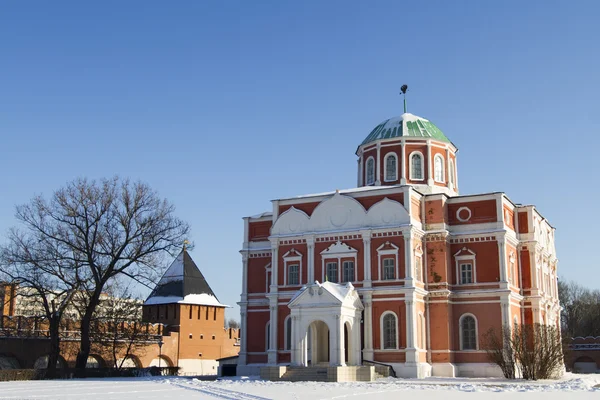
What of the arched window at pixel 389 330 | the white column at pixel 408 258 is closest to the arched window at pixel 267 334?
the arched window at pixel 389 330

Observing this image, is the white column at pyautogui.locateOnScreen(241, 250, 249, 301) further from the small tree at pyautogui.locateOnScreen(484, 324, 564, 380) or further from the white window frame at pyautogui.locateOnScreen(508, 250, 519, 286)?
the white window frame at pyautogui.locateOnScreen(508, 250, 519, 286)

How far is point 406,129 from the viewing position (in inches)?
1591

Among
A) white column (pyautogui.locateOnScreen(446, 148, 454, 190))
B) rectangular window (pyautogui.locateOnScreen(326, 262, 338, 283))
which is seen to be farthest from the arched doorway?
white column (pyautogui.locateOnScreen(446, 148, 454, 190))

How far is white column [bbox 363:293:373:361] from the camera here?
34062mm

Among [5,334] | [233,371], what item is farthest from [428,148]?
[5,334]

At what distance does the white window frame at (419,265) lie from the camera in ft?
114

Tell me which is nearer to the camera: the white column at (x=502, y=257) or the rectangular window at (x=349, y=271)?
the white column at (x=502, y=257)

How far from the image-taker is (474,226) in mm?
35844

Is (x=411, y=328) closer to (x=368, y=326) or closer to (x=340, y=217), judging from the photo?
(x=368, y=326)

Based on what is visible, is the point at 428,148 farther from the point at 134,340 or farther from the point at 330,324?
the point at 134,340

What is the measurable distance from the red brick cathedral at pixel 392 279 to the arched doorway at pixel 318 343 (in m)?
0.05

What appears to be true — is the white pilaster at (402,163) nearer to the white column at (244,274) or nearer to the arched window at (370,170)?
the arched window at (370,170)

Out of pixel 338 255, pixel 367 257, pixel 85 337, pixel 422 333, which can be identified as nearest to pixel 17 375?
pixel 85 337

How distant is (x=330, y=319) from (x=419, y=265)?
5.71 meters
